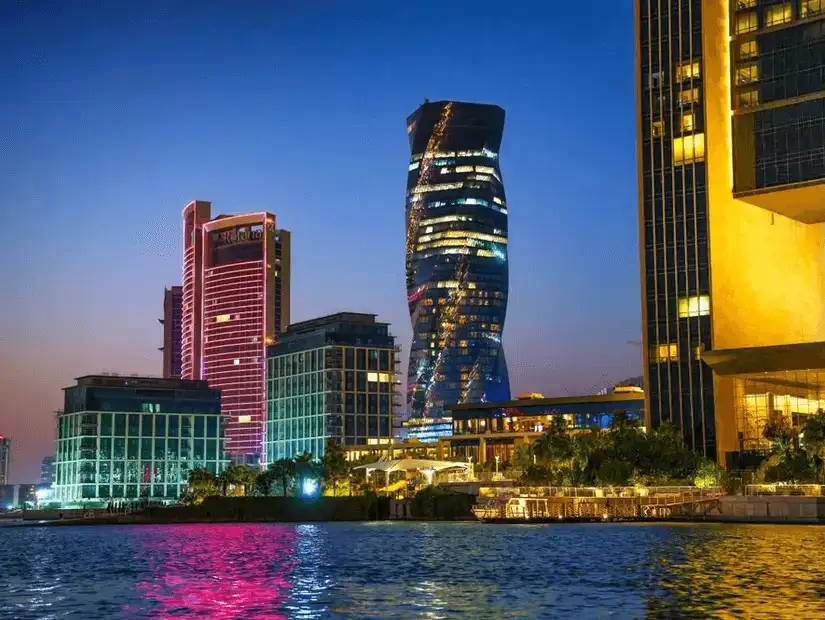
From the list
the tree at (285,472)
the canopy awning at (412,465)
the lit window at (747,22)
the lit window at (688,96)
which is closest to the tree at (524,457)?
the canopy awning at (412,465)

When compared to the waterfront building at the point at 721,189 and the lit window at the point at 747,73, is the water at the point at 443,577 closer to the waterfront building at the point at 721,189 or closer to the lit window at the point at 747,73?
the waterfront building at the point at 721,189

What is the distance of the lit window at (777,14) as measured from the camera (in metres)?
152

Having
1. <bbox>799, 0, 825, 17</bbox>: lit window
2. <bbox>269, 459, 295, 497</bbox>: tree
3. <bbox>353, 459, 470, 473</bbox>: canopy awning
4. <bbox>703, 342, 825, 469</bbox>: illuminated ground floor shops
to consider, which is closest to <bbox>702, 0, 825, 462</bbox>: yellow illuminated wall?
<bbox>703, 342, 825, 469</bbox>: illuminated ground floor shops

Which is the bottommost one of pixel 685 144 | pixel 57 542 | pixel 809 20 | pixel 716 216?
pixel 57 542

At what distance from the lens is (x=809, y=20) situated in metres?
149

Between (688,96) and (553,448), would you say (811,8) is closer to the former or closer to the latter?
(688,96)

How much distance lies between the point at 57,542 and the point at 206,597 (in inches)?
2885

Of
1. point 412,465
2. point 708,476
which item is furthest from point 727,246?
point 412,465

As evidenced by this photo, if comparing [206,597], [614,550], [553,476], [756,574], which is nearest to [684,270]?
[553,476]

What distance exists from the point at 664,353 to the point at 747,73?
36690 millimetres

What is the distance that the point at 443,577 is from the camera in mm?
65250

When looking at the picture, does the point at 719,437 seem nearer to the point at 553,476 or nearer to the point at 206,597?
the point at 553,476

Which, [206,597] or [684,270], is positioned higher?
[684,270]

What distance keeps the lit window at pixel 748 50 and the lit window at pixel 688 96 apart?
7.63 metres
